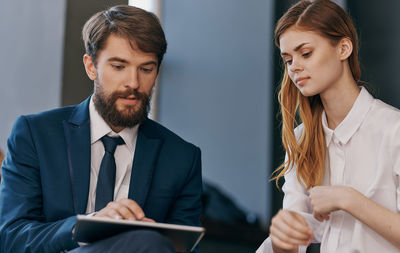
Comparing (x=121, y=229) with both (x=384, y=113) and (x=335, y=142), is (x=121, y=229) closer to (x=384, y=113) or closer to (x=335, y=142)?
(x=335, y=142)

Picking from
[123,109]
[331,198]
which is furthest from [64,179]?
[331,198]

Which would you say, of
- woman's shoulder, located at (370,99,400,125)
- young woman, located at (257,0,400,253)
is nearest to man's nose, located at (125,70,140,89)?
young woman, located at (257,0,400,253)

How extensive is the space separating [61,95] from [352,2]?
3.20 m

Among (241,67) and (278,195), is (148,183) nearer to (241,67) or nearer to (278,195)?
(278,195)

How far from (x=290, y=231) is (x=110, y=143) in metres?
0.74

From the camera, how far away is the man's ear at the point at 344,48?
198cm

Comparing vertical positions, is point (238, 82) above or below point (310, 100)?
below

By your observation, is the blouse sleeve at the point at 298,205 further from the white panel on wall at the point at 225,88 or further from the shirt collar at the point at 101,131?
the white panel on wall at the point at 225,88

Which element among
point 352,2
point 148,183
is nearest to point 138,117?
point 148,183

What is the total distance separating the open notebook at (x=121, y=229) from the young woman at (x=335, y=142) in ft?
1.13

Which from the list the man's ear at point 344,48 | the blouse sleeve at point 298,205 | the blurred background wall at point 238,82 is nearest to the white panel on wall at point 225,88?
the blurred background wall at point 238,82

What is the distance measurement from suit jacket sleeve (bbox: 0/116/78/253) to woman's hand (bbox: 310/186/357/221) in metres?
0.76

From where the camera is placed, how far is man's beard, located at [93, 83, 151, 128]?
199cm

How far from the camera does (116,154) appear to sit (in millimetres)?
2035
